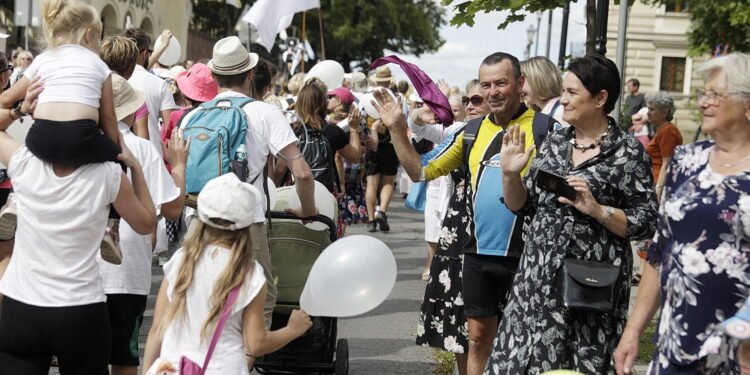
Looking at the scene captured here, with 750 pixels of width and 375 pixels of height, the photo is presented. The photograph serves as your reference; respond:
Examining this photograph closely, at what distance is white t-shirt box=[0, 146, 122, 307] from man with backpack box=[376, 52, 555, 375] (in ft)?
5.99

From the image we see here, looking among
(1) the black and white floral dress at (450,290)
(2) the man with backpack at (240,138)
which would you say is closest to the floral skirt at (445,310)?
(1) the black and white floral dress at (450,290)

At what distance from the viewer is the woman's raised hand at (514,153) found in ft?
15.4

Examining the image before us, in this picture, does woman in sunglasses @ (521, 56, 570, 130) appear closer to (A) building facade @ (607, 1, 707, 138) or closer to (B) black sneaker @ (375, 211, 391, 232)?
(B) black sneaker @ (375, 211, 391, 232)

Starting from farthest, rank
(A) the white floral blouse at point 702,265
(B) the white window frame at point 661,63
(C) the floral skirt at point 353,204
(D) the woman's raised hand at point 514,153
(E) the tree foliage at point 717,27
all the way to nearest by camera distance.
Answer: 1. (B) the white window frame at point 661,63
2. (E) the tree foliage at point 717,27
3. (C) the floral skirt at point 353,204
4. (D) the woman's raised hand at point 514,153
5. (A) the white floral blouse at point 702,265

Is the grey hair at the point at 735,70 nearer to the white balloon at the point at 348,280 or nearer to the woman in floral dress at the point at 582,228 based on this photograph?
the woman in floral dress at the point at 582,228

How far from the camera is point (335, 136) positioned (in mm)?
8758

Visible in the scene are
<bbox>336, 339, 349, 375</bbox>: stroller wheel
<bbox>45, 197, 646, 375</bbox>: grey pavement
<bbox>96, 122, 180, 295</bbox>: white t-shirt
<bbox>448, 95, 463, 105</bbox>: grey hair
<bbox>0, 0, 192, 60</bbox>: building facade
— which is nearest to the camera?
<bbox>96, 122, 180, 295</bbox>: white t-shirt

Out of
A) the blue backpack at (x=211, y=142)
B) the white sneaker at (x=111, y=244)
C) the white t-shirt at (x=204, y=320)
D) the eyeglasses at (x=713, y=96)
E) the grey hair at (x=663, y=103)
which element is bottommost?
the grey hair at (x=663, y=103)

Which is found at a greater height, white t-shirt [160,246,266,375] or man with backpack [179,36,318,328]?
man with backpack [179,36,318,328]

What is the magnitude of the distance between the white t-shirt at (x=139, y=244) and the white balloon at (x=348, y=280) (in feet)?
2.84

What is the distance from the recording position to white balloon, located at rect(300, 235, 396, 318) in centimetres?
439

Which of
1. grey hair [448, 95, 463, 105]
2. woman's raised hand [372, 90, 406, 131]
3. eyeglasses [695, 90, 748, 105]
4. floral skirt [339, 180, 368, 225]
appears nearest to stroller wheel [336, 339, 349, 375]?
woman's raised hand [372, 90, 406, 131]

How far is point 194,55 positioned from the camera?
4166cm

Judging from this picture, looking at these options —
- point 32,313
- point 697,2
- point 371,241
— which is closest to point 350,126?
point 371,241
